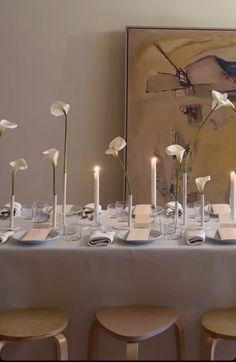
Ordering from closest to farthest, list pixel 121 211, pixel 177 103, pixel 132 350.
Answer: pixel 132 350 < pixel 121 211 < pixel 177 103

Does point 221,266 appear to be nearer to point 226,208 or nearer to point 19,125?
point 226,208

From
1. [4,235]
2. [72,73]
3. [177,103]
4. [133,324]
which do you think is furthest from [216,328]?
[72,73]

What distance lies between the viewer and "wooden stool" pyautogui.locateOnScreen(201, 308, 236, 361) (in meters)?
1.76

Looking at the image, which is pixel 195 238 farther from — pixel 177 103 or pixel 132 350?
pixel 177 103

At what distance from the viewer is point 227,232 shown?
2018 millimetres

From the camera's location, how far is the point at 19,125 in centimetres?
334

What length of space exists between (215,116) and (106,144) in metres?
0.72

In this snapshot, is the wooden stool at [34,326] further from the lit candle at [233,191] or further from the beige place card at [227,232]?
the lit candle at [233,191]

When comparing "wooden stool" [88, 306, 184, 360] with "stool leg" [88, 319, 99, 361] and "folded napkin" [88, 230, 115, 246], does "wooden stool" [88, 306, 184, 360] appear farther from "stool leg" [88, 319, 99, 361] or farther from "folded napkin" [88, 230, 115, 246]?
"folded napkin" [88, 230, 115, 246]

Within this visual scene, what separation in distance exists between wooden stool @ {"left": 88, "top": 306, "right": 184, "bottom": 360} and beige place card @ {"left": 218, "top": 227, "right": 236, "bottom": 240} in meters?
0.35

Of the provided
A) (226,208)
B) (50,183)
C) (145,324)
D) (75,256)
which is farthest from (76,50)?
(145,324)

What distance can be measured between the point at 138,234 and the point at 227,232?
0.35m

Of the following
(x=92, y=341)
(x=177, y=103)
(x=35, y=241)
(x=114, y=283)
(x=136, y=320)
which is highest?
(x=177, y=103)

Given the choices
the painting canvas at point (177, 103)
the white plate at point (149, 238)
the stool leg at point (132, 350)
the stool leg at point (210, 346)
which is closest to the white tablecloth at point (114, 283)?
the white plate at point (149, 238)
